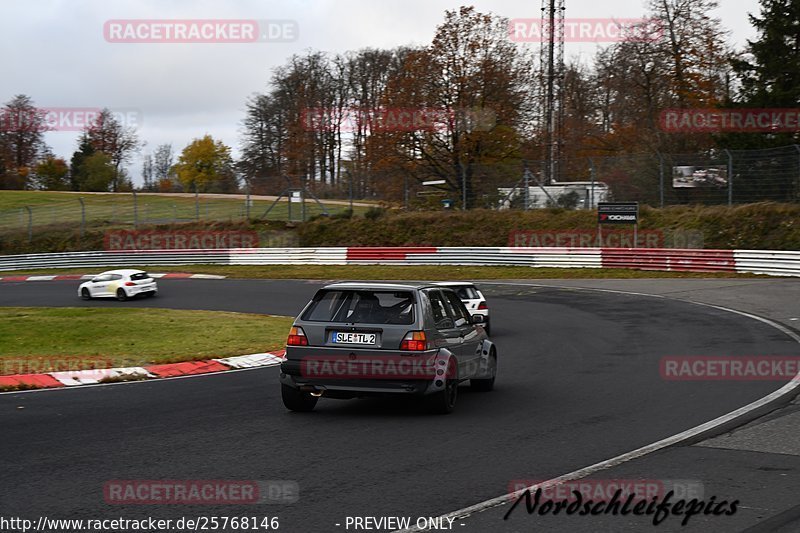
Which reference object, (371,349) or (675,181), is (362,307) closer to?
(371,349)

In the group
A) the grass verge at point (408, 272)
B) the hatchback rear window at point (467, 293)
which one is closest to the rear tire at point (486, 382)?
the hatchback rear window at point (467, 293)

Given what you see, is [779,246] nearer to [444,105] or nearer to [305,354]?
[444,105]

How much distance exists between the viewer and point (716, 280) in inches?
1228

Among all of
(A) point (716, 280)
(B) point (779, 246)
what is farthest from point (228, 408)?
(B) point (779, 246)

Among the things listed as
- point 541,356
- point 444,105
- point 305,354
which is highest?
point 444,105

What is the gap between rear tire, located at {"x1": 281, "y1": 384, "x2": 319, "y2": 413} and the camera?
9594mm

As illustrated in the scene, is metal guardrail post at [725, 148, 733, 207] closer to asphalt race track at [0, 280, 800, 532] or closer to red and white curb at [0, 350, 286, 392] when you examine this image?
asphalt race track at [0, 280, 800, 532]

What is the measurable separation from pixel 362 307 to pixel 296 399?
1.26m

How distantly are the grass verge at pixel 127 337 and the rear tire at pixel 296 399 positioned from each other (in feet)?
16.0

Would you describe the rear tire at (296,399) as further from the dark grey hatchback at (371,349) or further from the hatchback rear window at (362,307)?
the hatchback rear window at (362,307)

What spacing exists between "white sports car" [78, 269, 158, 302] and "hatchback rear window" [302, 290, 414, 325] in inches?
905

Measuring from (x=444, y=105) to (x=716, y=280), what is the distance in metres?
21.6

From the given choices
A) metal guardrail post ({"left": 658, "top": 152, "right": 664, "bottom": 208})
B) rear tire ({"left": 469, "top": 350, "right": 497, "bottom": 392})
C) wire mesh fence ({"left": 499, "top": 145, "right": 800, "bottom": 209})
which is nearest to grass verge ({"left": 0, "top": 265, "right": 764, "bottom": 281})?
wire mesh fence ({"left": 499, "top": 145, "right": 800, "bottom": 209})

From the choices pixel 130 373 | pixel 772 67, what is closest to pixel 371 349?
pixel 130 373
